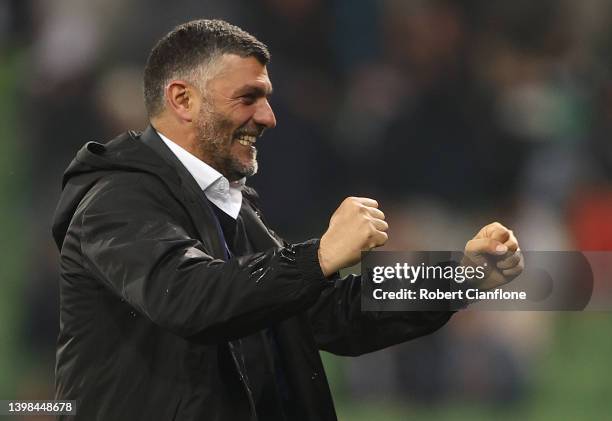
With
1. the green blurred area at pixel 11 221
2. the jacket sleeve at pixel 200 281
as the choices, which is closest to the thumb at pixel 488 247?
the jacket sleeve at pixel 200 281

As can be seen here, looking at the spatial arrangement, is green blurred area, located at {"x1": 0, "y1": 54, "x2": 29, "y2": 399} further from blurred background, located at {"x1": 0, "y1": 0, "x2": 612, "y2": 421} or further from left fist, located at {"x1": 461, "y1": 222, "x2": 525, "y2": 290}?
left fist, located at {"x1": 461, "y1": 222, "x2": 525, "y2": 290}

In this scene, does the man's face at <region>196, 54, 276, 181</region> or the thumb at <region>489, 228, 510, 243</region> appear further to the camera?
the man's face at <region>196, 54, 276, 181</region>

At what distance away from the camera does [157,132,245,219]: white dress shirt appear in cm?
252

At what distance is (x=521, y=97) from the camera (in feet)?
21.4

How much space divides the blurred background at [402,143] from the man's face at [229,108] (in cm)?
298


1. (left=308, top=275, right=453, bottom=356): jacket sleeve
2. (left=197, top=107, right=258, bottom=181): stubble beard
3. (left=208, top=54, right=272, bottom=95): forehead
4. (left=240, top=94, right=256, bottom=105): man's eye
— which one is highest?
(left=208, top=54, right=272, bottom=95): forehead

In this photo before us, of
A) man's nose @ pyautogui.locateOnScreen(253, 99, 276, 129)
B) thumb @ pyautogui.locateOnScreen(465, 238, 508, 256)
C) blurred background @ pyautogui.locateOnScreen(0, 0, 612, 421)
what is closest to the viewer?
thumb @ pyautogui.locateOnScreen(465, 238, 508, 256)

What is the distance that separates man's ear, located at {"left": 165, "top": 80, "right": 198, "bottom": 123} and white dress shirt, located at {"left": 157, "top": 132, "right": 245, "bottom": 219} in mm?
62

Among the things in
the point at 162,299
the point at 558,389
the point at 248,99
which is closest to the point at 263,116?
the point at 248,99

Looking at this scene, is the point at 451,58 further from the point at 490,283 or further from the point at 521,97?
→ the point at 490,283

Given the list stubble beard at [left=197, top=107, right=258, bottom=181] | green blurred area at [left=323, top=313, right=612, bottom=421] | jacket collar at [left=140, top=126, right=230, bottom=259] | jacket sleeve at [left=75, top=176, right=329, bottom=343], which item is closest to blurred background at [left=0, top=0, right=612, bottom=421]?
green blurred area at [left=323, top=313, right=612, bottom=421]

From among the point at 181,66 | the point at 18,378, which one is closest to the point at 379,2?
the point at 18,378

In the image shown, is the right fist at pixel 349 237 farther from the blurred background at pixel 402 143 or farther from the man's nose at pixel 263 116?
the blurred background at pixel 402 143

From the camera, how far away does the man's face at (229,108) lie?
2549 mm
